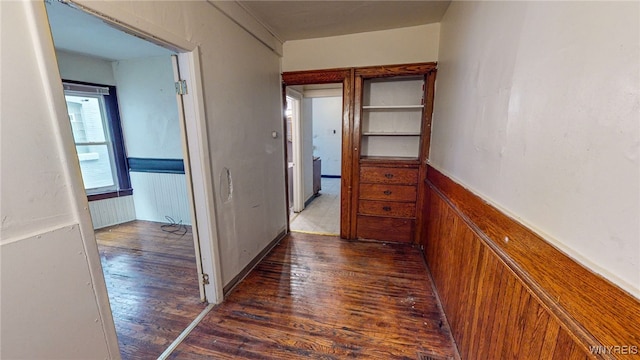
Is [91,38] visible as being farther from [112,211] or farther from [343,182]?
[343,182]

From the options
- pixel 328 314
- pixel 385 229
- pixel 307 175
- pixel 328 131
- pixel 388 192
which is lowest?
pixel 328 314

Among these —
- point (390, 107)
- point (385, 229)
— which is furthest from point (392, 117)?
point (385, 229)

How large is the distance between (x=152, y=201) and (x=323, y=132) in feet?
14.7

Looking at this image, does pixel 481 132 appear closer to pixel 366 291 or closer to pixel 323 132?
pixel 366 291

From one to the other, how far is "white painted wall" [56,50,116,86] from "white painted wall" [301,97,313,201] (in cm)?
268

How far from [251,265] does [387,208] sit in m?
1.63

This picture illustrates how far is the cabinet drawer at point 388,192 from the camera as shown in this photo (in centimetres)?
271

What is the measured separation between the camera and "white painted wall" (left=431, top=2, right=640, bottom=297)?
521 millimetres

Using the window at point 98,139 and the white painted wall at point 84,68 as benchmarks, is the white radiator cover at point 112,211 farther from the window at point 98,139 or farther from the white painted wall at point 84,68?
the white painted wall at point 84,68

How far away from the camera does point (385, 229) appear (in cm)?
287

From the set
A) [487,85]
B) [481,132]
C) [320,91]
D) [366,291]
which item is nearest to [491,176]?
[481,132]

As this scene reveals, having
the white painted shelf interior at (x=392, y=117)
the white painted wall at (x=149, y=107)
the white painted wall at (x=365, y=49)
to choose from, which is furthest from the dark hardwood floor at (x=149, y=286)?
the white painted wall at (x=365, y=49)

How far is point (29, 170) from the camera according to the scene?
34.2 inches

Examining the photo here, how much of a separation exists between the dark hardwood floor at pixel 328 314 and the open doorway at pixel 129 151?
2.14ft
